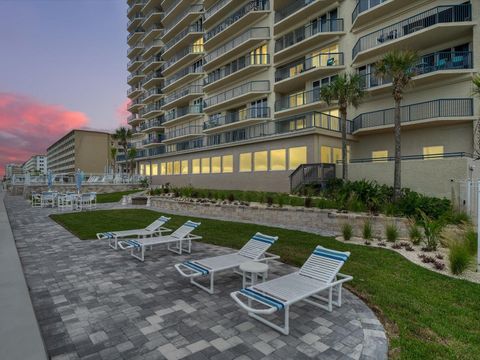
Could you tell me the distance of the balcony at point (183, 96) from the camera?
132 feet

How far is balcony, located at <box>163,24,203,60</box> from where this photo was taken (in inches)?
1610

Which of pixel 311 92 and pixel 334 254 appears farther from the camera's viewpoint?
pixel 311 92

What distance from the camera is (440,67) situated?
61.3ft

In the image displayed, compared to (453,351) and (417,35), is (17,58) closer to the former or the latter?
(417,35)

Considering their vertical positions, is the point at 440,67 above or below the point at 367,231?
above

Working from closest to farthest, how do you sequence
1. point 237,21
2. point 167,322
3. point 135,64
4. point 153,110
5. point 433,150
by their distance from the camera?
1. point 167,322
2. point 433,150
3. point 237,21
4. point 153,110
5. point 135,64

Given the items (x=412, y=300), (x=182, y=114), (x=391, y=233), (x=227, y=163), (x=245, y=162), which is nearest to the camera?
(x=412, y=300)

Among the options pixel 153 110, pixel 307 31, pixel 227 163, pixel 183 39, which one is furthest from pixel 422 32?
pixel 153 110

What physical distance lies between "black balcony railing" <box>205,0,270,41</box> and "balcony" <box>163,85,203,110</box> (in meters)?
6.98

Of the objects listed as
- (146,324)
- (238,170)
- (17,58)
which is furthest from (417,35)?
(17,58)

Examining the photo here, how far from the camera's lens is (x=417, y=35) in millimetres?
18531

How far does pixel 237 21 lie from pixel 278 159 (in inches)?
760

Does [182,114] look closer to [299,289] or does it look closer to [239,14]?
[239,14]

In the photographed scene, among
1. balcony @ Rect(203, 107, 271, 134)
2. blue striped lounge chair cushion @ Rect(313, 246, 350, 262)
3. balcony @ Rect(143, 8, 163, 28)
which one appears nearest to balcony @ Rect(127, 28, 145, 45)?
Answer: balcony @ Rect(143, 8, 163, 28)
